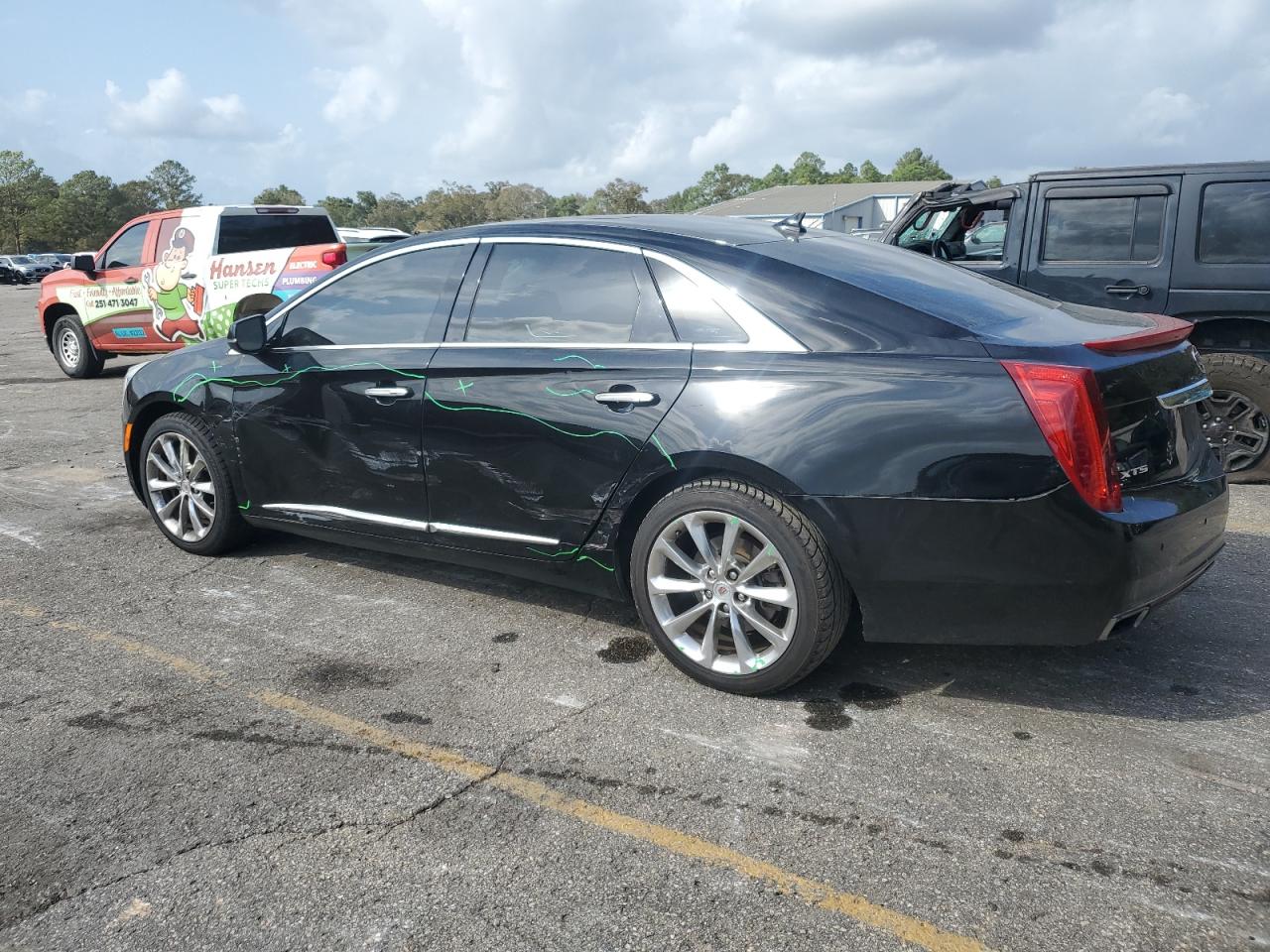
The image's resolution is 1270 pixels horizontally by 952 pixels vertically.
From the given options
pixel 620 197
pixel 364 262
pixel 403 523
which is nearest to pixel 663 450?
pixel 403 523

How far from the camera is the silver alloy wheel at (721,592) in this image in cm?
346

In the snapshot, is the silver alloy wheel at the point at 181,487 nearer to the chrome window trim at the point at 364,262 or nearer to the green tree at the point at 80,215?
the chrome window trim at the point at 364,262

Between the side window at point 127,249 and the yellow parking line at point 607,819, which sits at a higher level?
the side window at point 127,249

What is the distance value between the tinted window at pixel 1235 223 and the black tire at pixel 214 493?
585 centimetres

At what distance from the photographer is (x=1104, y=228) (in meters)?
6.79

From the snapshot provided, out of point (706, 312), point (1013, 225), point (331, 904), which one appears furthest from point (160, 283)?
point (331, 904)

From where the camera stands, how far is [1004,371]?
10.2 ft

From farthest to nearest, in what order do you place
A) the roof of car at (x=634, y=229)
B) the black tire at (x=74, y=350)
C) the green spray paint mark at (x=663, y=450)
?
the black tire at (x=74, y=350) → the roof of car at (x=634, y=229) → the green spray paint mark at (x=663, y=450)

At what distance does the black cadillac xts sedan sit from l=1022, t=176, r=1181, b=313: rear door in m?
3.08

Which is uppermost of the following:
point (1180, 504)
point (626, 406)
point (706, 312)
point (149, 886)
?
point (706, 312)

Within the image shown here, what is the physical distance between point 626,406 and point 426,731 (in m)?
1.29

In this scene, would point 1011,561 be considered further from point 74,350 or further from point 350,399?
point 74,350

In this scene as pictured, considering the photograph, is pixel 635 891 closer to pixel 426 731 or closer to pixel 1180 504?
pixel 426 731

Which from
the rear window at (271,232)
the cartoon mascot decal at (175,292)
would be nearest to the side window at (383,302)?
the rear window at (271,232)
